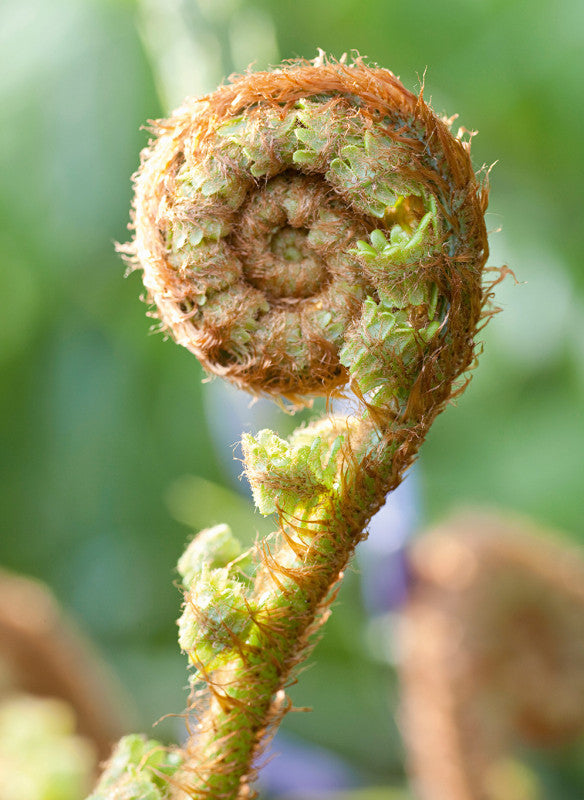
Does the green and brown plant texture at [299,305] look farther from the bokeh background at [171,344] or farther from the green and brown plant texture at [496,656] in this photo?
the bokeh background at [171,344]

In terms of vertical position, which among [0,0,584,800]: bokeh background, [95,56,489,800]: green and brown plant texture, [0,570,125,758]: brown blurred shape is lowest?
[95,56,489,800]: green and brown plant texture

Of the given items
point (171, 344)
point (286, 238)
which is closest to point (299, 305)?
point (286, 238)

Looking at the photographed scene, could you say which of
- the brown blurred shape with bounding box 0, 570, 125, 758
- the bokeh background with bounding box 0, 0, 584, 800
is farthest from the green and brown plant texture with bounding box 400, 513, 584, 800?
the brown blurred shape with bounding box 0, 570, 125, 758

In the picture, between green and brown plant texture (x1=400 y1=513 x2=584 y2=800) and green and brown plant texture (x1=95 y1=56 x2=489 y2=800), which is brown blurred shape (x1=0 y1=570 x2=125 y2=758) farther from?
green and brown plant texture (x1=95 y1=56 x2=489 y2=800)

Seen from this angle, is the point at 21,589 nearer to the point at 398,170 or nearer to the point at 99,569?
the point at 99,569

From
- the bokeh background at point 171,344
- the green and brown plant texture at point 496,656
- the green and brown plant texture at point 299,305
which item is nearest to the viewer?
the green and brown plant texture at point 299,305

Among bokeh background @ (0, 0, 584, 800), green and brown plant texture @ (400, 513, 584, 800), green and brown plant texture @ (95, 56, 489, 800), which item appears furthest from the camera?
bokeh background @ (0, 0, 584, 800)

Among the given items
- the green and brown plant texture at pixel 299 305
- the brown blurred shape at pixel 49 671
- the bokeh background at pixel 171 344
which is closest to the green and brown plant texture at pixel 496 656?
the bokeh background at pixel 171 344
